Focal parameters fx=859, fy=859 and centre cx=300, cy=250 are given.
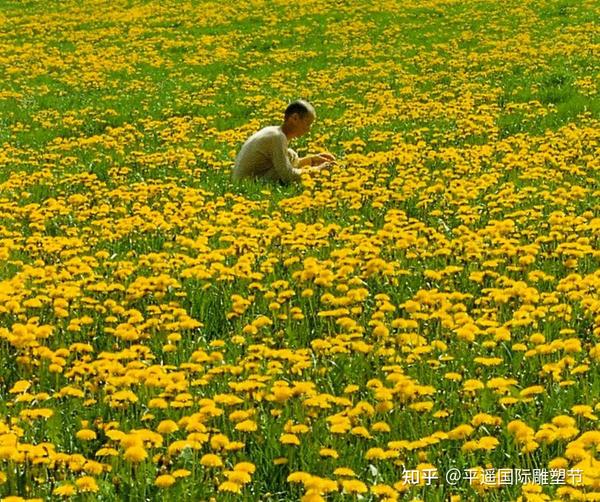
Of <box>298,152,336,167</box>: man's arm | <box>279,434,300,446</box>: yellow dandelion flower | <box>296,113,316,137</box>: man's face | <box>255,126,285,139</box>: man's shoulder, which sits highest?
<box>296,113,316,137</box>: man's face

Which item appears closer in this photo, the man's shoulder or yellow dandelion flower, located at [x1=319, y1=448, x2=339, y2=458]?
Answer: yellow dandelion flower, located at [x1=319, y1=448, x2=339, y2=458]

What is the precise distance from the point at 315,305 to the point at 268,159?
13.0 ft

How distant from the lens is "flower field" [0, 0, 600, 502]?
11.9ft

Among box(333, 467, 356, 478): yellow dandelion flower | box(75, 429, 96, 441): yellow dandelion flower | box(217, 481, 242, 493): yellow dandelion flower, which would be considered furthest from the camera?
box(75, 429, 96, 441): yellow dandelion flower

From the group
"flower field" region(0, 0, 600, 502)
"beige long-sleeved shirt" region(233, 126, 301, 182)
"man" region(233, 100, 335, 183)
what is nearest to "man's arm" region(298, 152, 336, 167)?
"man" region(233, 100, 335, 183)

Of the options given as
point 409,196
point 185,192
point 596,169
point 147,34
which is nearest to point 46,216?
point 185,192

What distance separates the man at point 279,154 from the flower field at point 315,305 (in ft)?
1.09

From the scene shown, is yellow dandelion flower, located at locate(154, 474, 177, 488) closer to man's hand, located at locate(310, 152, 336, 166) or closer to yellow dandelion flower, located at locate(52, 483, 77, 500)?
yellow dandelion flower, located at locate(52, 483, 77, 500)

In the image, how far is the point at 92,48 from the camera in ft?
72.0

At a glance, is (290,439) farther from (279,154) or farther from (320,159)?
(320,159)

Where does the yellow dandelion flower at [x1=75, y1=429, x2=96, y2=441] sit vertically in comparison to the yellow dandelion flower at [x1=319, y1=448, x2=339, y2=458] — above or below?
above

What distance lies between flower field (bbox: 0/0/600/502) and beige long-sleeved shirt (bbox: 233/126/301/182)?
333mm

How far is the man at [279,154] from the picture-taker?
29.9ft

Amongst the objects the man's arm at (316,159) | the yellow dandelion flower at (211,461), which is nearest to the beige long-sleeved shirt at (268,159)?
the man's arm at (316,159)
